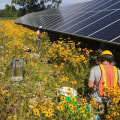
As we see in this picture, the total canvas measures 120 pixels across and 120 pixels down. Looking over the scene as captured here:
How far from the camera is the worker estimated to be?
3.06m

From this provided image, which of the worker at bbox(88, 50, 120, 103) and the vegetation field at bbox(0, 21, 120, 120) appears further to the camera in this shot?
the worker at bbox(88, 50, 120, 103)

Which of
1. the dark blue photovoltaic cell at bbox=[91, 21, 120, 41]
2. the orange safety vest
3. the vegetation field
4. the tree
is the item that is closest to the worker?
the orange safety vest

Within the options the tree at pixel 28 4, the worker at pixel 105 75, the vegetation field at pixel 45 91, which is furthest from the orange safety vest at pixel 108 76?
the tree at pixel 28 4

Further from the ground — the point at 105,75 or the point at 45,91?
the point at 105,75

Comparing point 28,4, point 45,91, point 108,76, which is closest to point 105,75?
point 108,76

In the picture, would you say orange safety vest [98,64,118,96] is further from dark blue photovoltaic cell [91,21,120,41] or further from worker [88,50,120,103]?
dark blue photovoltaic cell [91,21,120,41]

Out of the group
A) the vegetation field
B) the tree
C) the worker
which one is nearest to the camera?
the vegetation field

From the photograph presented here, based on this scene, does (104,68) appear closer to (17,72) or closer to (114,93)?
(114,93)

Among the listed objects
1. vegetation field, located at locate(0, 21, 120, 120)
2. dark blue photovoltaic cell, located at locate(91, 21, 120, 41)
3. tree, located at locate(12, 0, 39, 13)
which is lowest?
vegetation field, located at locate(0, 21, 120, 120)

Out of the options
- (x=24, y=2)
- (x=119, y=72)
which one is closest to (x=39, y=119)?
(x=119, y=72)

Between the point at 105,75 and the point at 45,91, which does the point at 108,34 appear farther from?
the point at 45,91

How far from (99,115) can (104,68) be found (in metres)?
1.16

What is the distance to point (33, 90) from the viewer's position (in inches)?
176

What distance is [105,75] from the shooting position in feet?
10.1
